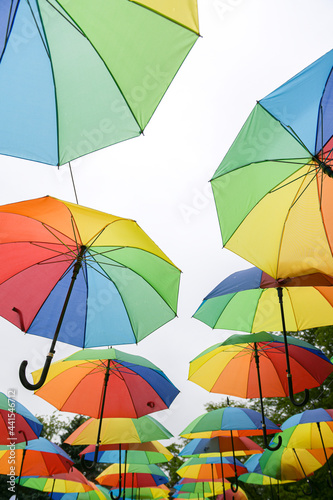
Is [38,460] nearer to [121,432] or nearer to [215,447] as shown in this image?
[121,432]

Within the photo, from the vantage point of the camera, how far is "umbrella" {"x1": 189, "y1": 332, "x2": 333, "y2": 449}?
15.6 ft

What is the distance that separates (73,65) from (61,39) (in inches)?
6.6

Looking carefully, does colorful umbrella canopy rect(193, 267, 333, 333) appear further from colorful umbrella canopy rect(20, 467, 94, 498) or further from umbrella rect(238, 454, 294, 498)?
umbrella rect(238, 454, 294, 498)

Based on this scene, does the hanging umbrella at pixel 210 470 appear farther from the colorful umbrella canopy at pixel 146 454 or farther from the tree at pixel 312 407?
the colorful umbrella canopy at pixel 146 454

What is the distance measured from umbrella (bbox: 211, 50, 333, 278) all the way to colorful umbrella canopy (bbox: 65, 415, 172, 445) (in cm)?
368

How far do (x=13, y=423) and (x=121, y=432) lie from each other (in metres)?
1.69

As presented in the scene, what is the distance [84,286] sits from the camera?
3.90 metres

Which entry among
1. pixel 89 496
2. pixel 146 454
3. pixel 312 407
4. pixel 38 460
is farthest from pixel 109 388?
pixel 312 407

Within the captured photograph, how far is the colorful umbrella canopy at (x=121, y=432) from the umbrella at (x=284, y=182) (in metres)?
3.68

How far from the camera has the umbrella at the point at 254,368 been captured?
4.77 meters

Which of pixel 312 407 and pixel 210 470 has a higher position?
pixel 312 407

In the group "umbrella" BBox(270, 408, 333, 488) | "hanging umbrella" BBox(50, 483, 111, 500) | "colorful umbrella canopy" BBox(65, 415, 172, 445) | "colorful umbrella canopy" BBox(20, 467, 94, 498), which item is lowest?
"hanging umbrella" BBox(50, 483, 111, 500)

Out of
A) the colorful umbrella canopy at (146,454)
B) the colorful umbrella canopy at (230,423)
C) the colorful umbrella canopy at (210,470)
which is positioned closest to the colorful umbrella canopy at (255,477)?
the colorful umbrella canopy at (210,470)

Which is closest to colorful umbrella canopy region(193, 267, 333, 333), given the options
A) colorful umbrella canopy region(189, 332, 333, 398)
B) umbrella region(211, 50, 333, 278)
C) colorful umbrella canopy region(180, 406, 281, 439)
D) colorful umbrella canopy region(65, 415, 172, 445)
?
colorful umbrella canopy region(189, 332, 333, 398)
